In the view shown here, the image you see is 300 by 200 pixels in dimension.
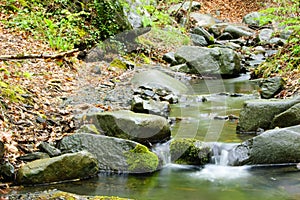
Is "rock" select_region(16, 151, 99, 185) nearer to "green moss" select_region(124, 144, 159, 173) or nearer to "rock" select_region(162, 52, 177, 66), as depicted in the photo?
"green moss" select_region(124, 144, 159, 173)

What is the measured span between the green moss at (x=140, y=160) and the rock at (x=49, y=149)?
95cm

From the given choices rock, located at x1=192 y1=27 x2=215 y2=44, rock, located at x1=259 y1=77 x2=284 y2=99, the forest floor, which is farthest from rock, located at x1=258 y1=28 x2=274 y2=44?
the forest floor

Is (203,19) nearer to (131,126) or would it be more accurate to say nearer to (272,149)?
(131,126)

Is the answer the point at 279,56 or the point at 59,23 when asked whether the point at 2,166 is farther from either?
the point at 279,56

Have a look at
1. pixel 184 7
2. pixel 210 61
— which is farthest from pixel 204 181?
pixel 184 7

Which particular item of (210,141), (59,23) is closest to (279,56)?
(210,141)

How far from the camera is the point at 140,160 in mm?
5055

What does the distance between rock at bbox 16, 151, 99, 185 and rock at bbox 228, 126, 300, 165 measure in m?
2.19

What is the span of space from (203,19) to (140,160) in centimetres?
1695

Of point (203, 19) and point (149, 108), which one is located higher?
point (203, 19)

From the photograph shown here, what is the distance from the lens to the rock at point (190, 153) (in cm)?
544

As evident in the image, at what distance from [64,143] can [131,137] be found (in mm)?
1043

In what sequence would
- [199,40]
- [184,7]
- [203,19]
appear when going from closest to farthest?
[199,40]
[203,19]
[184,7]

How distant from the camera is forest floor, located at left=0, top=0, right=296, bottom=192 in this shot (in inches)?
197
